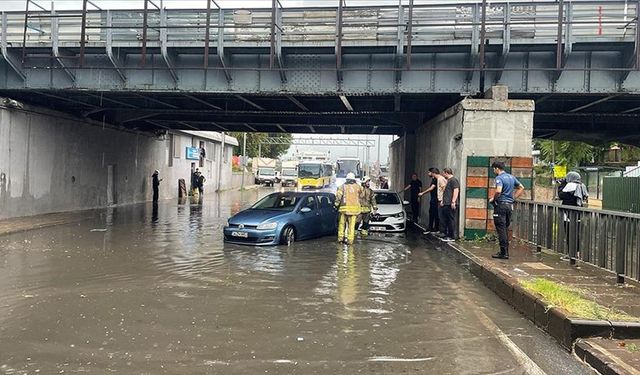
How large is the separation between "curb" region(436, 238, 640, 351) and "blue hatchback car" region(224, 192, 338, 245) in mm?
5775

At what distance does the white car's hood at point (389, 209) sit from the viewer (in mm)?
16969

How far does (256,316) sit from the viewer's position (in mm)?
6688

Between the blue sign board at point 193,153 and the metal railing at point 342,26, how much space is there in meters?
20.9

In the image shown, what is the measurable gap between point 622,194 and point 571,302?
17.8 meters

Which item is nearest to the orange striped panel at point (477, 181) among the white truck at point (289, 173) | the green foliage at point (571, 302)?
the green foliage at point (571, 302)

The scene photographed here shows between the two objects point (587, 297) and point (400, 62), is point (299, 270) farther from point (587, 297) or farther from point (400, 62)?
point (400, 62)

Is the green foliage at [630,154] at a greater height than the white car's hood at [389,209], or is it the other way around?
the green foliage at [630,154]

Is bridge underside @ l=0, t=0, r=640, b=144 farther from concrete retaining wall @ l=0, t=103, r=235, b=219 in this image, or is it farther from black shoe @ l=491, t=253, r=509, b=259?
black shoe @ l=491, t=253, r=509, b=259

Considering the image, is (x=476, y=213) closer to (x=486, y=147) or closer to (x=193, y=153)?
(x=486, y=147)

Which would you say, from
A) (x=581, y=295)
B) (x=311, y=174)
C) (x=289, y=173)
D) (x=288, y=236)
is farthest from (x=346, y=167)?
(x=581, y=295)

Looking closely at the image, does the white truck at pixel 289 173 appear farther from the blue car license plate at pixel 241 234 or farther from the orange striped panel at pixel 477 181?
the blue car license plate at pixel 241 234

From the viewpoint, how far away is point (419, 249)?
13.3 meters

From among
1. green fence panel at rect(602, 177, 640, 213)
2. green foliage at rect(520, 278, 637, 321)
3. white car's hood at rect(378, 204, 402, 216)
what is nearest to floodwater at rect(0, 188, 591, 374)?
green foliage at rect(520, 278, 637, 321)

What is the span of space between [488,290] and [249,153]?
72.3m
